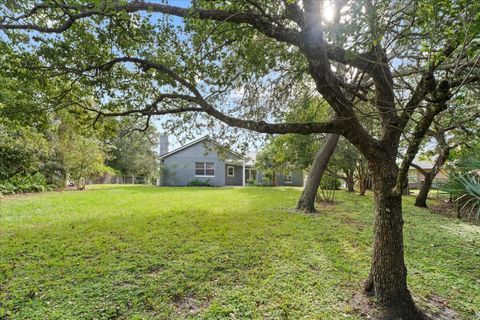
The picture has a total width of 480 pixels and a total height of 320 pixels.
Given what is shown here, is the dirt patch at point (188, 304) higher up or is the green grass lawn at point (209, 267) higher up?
the green grass lawn at point (209, 267)

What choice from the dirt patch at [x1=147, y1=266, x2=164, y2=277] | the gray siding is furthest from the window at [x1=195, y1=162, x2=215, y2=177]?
the dirt patch at [x1=147, y1=266, x2=164, y2=277]

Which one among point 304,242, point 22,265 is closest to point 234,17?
point 304,242

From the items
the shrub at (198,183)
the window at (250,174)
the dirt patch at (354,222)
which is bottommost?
the dirt patch at (354,222)

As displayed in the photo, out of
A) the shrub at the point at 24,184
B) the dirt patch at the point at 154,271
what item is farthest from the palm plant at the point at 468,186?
the shrub at the point at 24,184

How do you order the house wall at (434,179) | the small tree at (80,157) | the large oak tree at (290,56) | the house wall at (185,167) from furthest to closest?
the house wall at (185,167) < the small tree at (80,157) < the house wall at (434,179) < the large oak tree at (290,56)

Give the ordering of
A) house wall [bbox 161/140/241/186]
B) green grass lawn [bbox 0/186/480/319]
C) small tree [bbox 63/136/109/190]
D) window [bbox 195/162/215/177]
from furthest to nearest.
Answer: window [bbox 195/162/215/177]
house wall [bbox 161/140/241/186]
small tree [bbox 63/136/109/190]
green grass lawn [bbox 0/186/480/319]

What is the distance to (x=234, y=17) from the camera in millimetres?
3430

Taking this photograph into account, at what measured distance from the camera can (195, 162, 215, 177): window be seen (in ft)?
78.6

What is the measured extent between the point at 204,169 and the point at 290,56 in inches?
781

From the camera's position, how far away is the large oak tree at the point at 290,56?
2.72 m

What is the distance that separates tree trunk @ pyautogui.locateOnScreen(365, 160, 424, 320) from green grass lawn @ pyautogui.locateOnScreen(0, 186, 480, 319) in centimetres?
52

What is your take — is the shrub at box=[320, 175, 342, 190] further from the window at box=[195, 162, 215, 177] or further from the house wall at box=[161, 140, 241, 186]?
the window at box=[195, 162, 215, 177]

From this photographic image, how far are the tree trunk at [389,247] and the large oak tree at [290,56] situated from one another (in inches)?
0.5

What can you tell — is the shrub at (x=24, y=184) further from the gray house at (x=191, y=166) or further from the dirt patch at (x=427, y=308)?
the dirt patch at (x=427, y=308)
